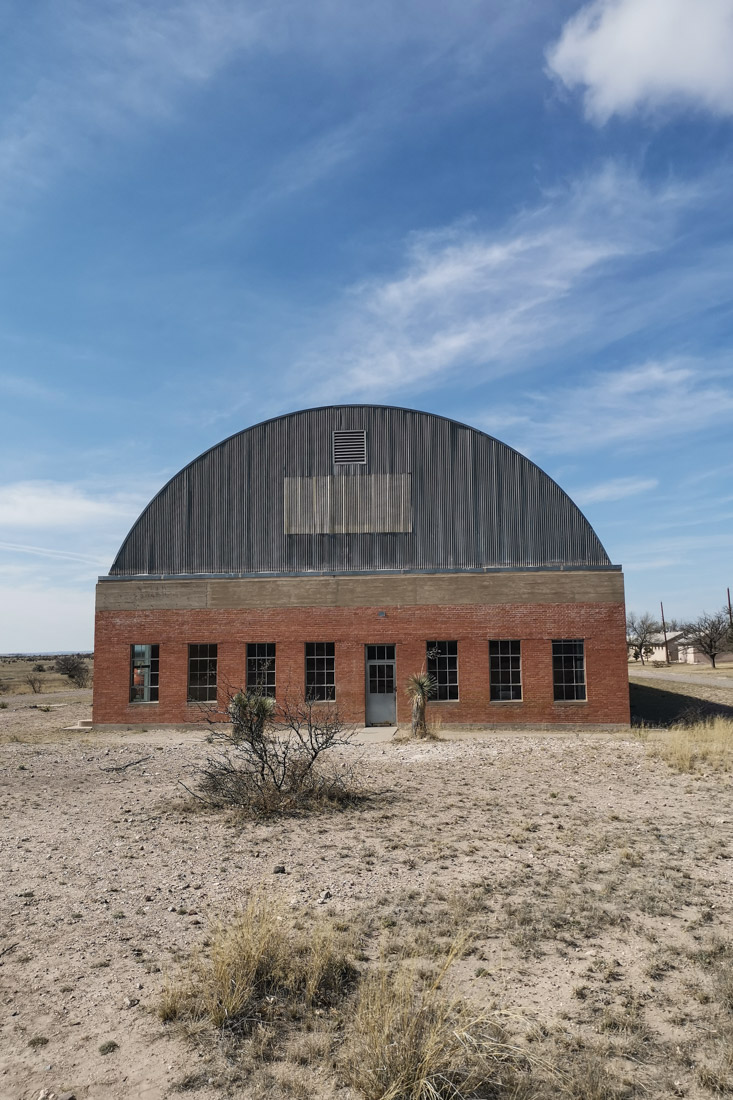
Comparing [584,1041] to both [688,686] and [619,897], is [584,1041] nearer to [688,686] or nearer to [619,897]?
[619,897]

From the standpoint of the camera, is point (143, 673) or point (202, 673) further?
point (143, 673)

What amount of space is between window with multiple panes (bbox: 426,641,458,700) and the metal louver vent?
6.51 meters

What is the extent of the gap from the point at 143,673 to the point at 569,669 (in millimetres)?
13444

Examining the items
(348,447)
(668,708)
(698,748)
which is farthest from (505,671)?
(668,708)

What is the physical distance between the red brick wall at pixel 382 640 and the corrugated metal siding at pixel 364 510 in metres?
1.51

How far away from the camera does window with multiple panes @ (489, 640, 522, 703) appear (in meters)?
23.0

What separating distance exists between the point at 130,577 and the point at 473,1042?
71.7 feet

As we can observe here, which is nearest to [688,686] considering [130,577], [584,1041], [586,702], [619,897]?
[586,702]

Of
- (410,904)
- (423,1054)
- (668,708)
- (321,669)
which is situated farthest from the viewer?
(668,708)

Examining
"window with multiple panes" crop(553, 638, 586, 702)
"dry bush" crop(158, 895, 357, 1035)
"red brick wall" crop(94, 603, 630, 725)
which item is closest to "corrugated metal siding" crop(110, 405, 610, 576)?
"red brick wall" crop(94, 603, 630, 725)

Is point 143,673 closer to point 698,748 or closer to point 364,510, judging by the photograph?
point 364,510

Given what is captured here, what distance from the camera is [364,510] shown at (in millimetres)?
24281

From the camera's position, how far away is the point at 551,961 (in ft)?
19.5

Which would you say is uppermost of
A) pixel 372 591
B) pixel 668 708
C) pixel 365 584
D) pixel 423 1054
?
pixel 365 584
